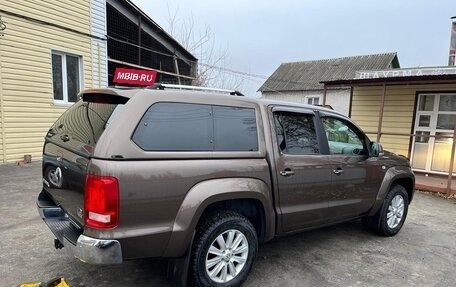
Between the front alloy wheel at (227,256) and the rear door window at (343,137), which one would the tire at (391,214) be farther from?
the front alloy wheel at (227,256)

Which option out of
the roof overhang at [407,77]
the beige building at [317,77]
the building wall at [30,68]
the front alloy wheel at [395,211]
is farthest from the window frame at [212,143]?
the beige building at [317,77]

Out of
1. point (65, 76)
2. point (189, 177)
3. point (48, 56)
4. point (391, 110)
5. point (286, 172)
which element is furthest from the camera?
point (391, 110)

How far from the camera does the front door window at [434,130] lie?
943 cm

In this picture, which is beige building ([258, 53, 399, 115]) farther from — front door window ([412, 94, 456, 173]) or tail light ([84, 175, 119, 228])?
tail light ([84, 175, 119, 228])

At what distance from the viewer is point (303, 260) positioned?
393 cm

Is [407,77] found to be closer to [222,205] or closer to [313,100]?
[222,205]

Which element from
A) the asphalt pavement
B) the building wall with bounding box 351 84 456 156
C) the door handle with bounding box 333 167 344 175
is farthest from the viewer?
the building wall with bounding box 351 84 456 156

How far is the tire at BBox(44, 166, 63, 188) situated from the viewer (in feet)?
9.87

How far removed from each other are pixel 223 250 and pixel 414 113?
8966mm

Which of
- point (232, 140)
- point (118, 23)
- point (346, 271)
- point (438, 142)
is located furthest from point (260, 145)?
point (118, 23)

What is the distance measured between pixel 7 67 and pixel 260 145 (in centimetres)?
772

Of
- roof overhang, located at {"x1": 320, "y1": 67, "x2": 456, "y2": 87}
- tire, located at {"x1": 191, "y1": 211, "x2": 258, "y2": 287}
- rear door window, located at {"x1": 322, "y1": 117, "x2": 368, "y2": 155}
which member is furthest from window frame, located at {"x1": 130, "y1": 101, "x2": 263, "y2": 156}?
roof overhang, located at {"x1": 320, "y1": 67, "x2": 456, "y2": 87}

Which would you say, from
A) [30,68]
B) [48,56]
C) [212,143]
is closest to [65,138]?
[212,143]

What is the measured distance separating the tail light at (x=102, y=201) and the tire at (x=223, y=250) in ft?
2.57
